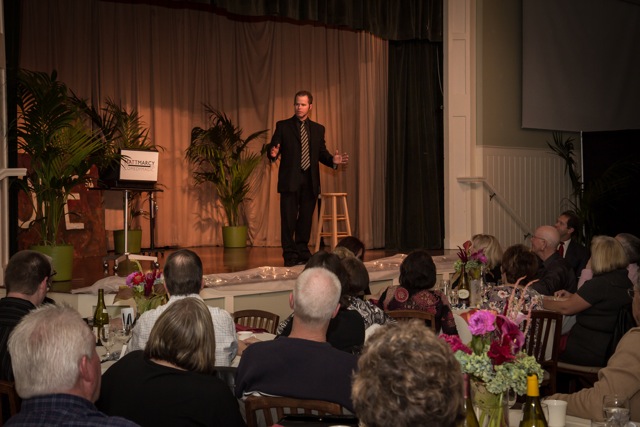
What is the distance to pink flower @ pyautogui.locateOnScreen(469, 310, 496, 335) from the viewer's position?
1958mm

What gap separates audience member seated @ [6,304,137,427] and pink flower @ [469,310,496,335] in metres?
0.81

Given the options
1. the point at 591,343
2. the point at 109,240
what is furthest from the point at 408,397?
the point at 109,240

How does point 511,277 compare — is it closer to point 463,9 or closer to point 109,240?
point 463,9

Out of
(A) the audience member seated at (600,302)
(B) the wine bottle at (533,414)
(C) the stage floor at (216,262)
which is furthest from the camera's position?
(C) the stage floor at (216,262)

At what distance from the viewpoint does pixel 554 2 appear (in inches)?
419

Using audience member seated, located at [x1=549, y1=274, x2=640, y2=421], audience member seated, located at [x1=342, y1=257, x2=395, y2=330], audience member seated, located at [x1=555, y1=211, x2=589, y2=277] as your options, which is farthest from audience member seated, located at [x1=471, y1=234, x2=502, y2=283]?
audience member seated, located at [x1=549, y1=274, x2=640, y2=421]

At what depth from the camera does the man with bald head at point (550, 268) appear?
539 centimetres

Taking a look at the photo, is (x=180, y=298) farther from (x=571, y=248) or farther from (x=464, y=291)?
(x=571, y=248)

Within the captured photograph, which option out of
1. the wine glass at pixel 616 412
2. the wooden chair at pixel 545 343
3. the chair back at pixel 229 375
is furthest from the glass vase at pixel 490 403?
the wooden chair at pixel 545 343

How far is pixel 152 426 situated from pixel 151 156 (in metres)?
6.51

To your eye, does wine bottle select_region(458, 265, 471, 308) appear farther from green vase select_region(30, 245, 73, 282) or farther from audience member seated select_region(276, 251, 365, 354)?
green vase select_region(30, 245, 73, 282)

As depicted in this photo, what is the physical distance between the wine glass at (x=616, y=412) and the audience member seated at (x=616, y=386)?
45cm

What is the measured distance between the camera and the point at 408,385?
147cm

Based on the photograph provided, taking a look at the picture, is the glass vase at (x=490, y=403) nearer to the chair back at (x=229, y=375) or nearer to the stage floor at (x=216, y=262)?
the chair back at (x=229, y=375)
